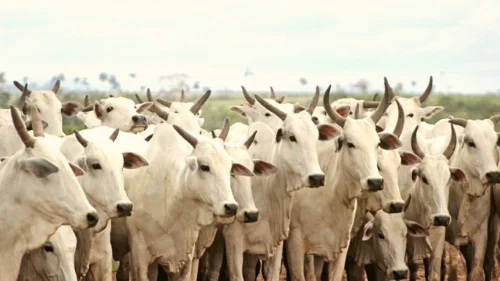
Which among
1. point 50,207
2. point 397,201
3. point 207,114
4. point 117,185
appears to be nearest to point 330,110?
point 397,201

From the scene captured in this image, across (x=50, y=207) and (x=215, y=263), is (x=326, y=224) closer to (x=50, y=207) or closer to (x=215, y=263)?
(x=215, y=263)

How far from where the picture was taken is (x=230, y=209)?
32.8 feet

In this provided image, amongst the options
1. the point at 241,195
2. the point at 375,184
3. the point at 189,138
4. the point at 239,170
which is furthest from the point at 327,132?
the point at 189,138

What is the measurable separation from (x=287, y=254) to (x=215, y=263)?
0.69 m

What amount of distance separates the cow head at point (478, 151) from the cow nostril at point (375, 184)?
85.4 inches

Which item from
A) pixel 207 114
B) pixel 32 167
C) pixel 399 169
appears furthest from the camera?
pixel 207 114

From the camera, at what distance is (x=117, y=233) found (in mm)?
11188

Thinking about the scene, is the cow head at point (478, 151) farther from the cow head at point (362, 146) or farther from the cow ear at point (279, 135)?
the cow ear at point (279, 135)

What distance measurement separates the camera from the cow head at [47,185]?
26.8 feet

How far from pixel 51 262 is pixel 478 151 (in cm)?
543

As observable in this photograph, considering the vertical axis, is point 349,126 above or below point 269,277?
above

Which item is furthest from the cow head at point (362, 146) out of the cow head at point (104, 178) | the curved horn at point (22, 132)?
the curved horn at point (22, 132)

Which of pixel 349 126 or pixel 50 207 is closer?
pixel 50 207

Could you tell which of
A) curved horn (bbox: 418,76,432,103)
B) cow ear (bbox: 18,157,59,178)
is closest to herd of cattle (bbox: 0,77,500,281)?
cow ear (bbox: 18,157,59,178)
